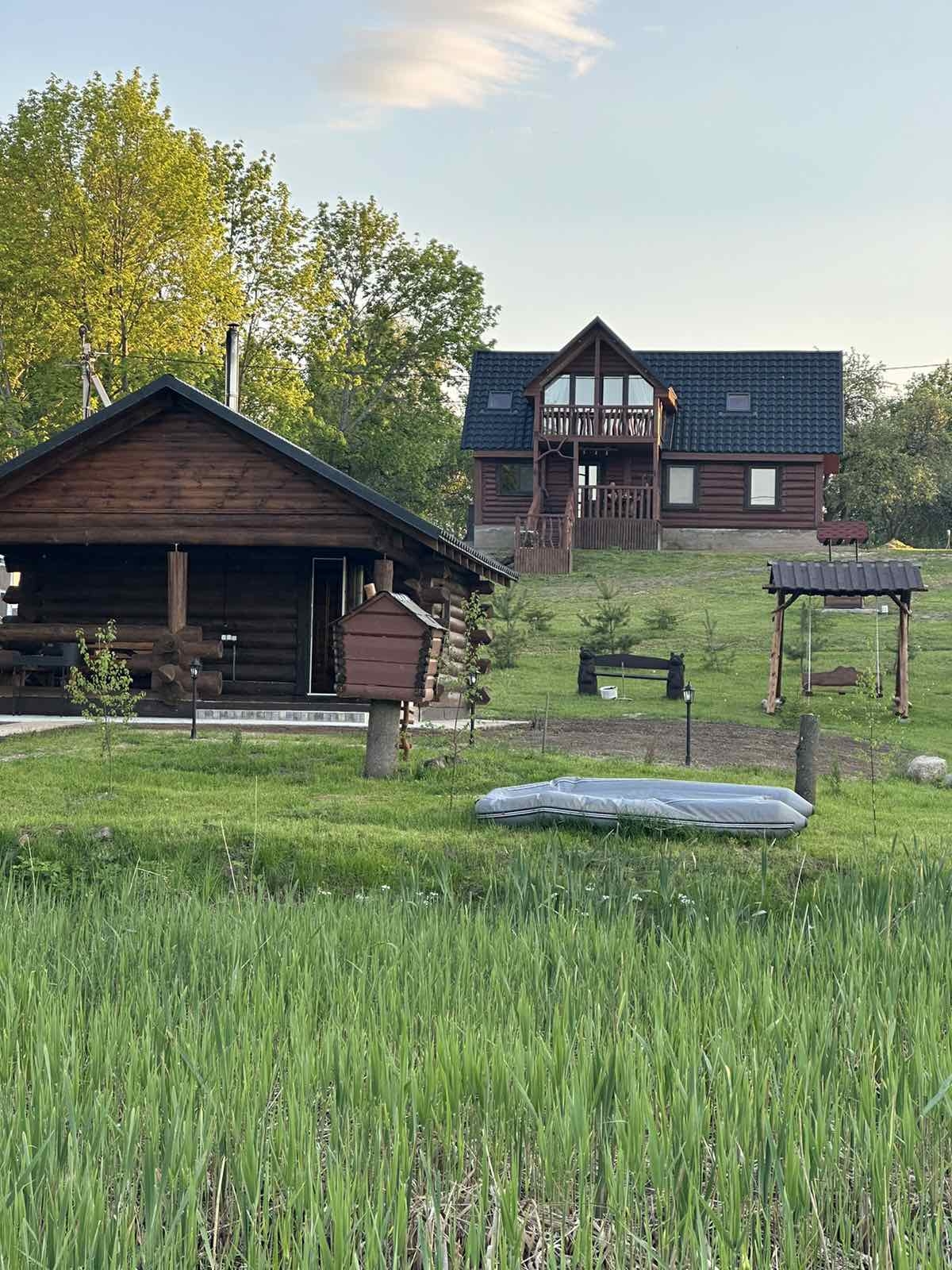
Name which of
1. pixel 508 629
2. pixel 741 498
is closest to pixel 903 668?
pixel 508 629

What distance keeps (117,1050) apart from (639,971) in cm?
215

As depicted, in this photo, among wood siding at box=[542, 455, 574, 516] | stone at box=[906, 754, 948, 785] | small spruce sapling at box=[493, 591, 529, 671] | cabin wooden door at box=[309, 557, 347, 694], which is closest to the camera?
stone at box=[906, 754, 948, 785]

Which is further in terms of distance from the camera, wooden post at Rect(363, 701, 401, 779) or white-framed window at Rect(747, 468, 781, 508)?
white-framed window at Rect(747, 468, 781, 508)

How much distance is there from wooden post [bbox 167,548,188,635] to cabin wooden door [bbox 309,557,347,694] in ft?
8.46

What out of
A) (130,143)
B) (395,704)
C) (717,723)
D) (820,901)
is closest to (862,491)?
(130,143)

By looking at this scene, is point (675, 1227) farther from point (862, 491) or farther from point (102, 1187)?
point (862, 491)

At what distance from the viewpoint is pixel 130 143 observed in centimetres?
3328

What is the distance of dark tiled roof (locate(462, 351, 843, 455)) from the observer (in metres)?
44.2

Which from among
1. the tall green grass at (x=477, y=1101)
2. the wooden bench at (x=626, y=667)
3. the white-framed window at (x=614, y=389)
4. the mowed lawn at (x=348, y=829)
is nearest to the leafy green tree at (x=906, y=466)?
the white-framed window at (x=614, y=389)

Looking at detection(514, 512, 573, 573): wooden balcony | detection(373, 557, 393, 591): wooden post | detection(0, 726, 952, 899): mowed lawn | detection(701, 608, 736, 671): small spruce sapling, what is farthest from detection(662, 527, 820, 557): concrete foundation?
detection(0, 726, 952, 899): mowed lawn

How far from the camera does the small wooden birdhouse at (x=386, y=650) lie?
14.1m

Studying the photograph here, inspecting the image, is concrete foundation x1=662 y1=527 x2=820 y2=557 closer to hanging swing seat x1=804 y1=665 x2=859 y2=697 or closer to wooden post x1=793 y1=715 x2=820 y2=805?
hanging swing seat x1=804 y1=665 x2=859 y2=697

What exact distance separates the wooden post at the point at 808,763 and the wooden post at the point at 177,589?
36.7ft

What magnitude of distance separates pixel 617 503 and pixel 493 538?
3.91 m
